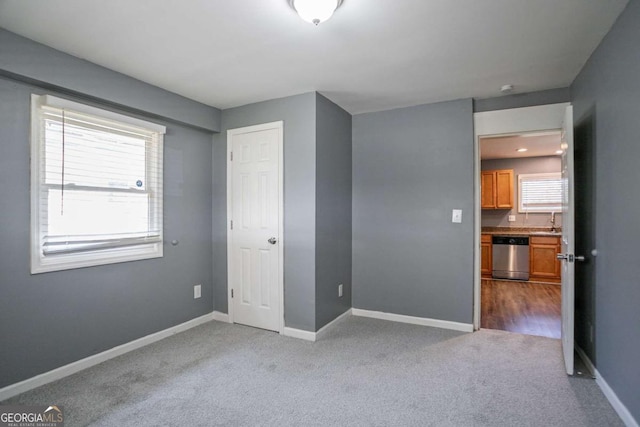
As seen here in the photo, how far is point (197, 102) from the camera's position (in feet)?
11.2

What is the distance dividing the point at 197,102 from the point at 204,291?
2.06 meters

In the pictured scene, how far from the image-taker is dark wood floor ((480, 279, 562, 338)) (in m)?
3.45

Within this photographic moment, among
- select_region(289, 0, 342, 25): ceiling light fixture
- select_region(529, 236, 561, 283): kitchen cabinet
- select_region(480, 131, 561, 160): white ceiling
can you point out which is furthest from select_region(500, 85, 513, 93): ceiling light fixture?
select_region(529, 236, 561, 283): kitchen cabinet

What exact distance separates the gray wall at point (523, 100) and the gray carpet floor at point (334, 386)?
2.29m

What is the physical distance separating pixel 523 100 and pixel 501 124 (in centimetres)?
29

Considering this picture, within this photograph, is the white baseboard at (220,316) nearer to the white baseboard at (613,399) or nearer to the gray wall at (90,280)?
the gray wall at (90,280)

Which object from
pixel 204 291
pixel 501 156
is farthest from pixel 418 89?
pixel 501 156

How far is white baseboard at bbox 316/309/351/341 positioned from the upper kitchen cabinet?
4.19 metres

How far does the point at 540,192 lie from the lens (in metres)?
6.14

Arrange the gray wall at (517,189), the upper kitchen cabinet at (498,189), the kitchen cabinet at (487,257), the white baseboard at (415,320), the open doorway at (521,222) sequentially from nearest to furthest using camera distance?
1. the white baseboard at (415,320)
2. the open doorway at (521,222)
3. the kitchen cabinet at (487,257)
4. the gray wall at (517,189)
5. the upper kitchen cabinet at (498,189)

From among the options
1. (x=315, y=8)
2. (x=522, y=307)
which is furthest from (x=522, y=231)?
(x=315, y=8)

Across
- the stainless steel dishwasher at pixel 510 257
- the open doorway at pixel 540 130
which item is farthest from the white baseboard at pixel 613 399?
the stainless steel dishwasher at pixel 510 257

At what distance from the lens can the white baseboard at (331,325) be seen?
3204 millimetres

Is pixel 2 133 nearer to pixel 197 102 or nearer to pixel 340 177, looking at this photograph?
pixel 197 102
